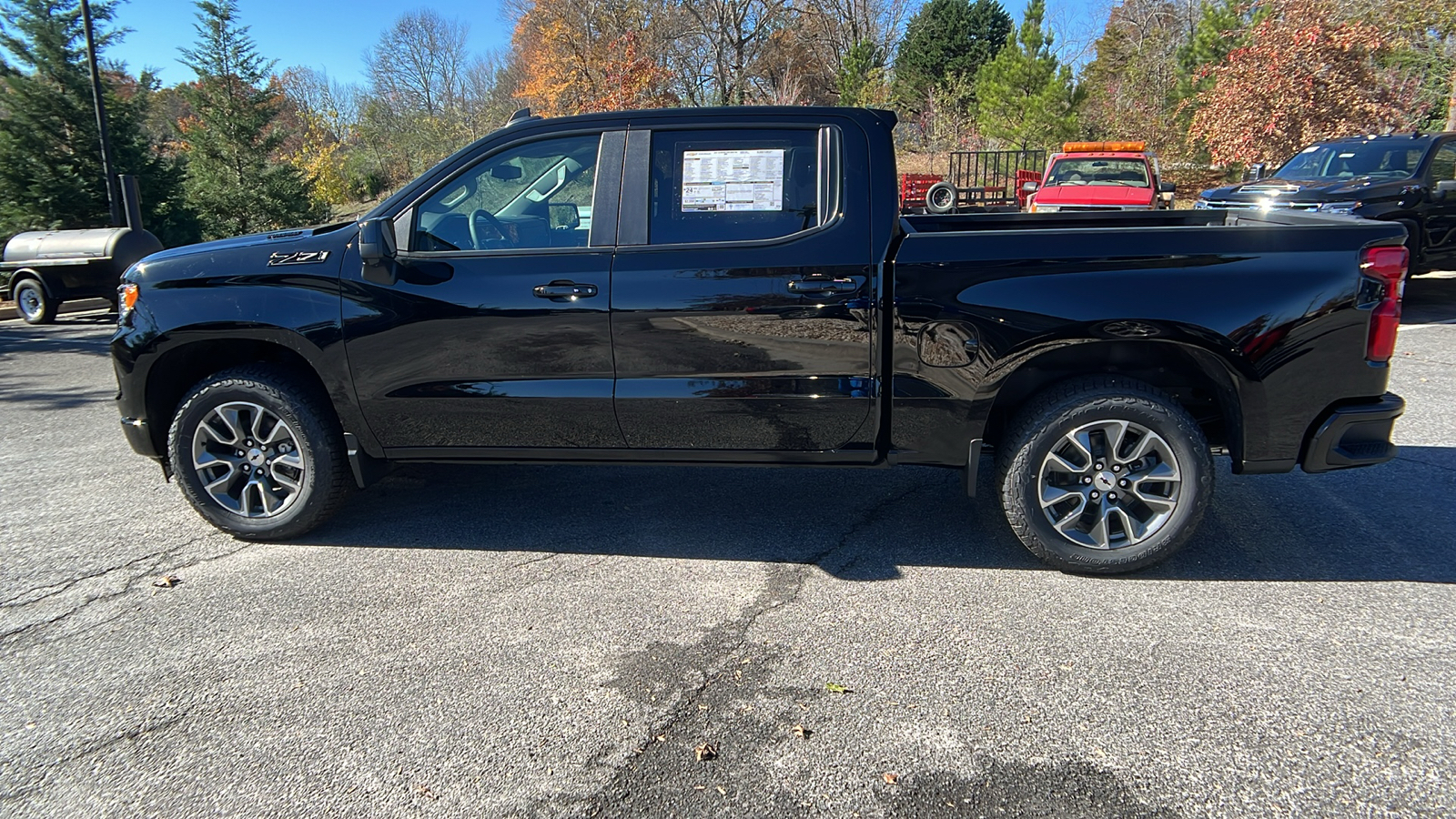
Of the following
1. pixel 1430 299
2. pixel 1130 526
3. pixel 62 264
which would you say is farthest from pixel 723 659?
pixel 62 264

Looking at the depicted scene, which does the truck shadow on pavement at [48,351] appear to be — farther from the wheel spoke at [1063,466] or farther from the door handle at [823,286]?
the wheel spoke at [1063,466]

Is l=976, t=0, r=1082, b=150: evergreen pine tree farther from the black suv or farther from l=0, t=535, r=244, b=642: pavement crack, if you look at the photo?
l=0, t=535, r=244, b=642: pavement crack

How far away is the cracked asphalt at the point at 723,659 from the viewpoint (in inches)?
99.8

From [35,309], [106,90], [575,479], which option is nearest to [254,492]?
[575,479]

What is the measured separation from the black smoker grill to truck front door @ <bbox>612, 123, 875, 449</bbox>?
36.5ft

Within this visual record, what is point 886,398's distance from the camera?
3.82 m

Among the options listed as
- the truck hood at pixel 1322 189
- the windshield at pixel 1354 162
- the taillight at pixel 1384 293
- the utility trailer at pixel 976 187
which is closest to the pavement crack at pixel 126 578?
the utility trailer at pixel 976 187

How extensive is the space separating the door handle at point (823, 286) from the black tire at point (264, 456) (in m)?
2.32

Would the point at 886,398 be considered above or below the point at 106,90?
below

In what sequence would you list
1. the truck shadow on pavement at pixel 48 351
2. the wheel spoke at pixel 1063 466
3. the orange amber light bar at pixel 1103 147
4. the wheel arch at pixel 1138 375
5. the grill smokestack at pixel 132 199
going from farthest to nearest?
1. the orange amber light bar at pixel 1103 147
2. the grill smokestack at pixel 132 199
3. the truck shadow on pavement at pixel 48 351
4. the wheel spoke at pixel 1063 466
5. the wheel arch at pixel 1138 375

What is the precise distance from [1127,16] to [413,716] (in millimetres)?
37442

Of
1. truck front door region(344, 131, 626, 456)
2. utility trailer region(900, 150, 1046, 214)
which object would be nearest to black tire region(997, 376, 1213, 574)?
truck front door region(344, 131, 626, 456)

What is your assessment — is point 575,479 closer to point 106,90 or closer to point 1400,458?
point 1400,458

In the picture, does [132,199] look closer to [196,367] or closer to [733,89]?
[196,367]
